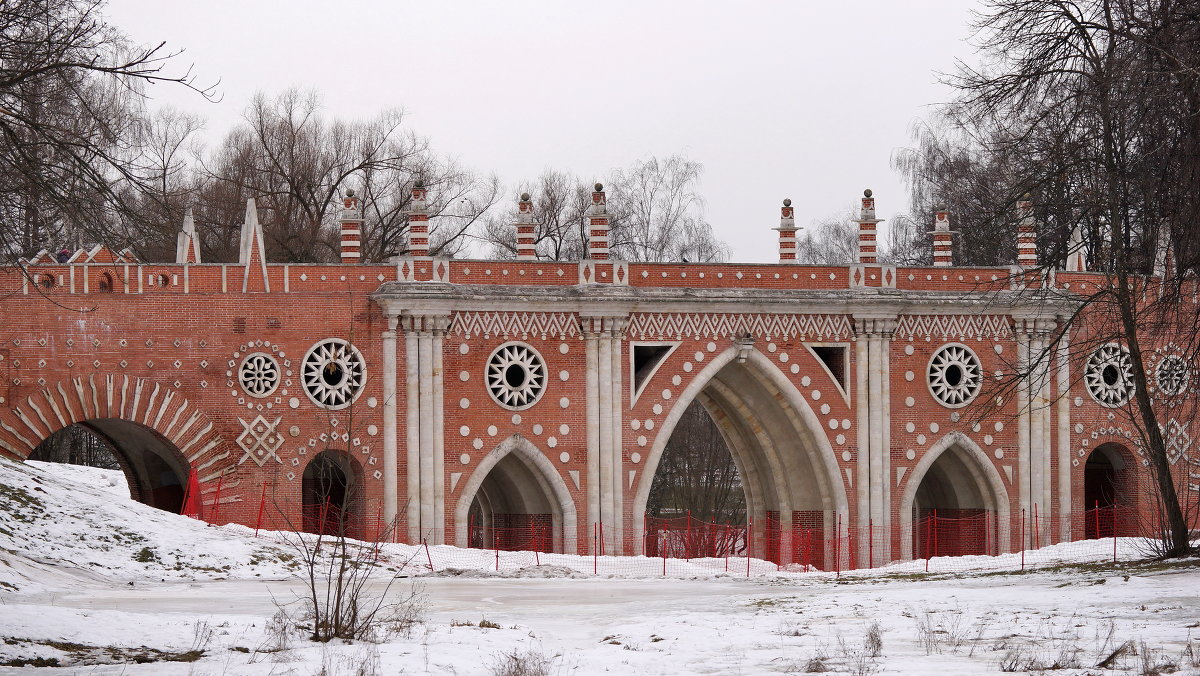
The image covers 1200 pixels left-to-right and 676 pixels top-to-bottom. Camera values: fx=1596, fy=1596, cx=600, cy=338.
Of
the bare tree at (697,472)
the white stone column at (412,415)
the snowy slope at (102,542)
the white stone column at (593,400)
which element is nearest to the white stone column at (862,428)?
the white stone column at (593,400)

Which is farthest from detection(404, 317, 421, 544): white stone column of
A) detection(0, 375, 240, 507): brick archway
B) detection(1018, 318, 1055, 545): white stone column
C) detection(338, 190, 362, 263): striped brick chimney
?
detection(1018, 318, 1055, 545): white stone column

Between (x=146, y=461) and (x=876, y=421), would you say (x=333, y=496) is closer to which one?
(x=146, y=461)

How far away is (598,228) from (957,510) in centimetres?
1018

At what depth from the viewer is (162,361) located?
28922mm

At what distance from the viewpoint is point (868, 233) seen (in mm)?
33656

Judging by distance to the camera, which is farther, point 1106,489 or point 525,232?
point 1106,489

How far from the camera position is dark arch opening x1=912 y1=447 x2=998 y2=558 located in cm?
3366

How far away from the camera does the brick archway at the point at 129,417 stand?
28109mm

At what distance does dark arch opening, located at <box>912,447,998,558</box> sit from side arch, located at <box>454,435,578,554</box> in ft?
24.3

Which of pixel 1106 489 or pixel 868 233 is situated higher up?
pixel 868 233

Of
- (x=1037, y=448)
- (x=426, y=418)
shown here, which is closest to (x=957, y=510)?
(x=1037, y=448)

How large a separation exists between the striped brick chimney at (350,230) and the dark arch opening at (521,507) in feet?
16.5

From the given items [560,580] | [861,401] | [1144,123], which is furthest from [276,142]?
[1144,123]

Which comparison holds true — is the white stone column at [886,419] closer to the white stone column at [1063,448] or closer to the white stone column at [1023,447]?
the white stone column at [1023,447]
